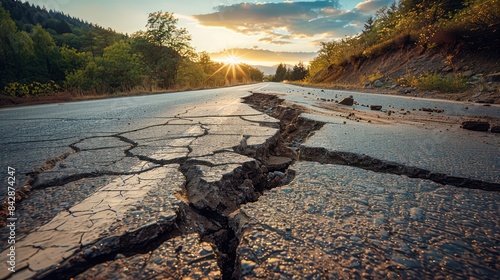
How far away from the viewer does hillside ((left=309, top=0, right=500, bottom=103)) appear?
234 inches

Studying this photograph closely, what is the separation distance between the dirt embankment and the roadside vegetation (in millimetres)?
48

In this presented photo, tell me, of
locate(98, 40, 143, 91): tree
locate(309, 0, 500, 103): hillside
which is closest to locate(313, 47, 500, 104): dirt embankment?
locate(309, 0, 500, 103): hillside

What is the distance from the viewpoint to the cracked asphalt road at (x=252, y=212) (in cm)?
67

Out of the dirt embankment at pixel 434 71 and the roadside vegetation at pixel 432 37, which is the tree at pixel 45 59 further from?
the dirt embankment at pixel 434 71

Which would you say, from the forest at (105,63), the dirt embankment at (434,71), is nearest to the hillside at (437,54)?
the dirt embankment at (434,71)

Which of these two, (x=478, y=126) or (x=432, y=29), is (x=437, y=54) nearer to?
(x=432, y=29)

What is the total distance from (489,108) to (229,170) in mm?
4378

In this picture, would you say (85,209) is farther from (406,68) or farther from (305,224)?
(406,68)

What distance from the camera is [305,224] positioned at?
84 centimetres

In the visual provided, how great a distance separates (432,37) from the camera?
27.0ft

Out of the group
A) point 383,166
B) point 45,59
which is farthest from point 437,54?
point 45,59

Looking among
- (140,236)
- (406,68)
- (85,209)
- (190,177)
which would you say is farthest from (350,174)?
(406,68)

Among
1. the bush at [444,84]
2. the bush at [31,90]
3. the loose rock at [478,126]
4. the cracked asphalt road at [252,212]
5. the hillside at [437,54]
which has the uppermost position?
the hillside at [437,54]

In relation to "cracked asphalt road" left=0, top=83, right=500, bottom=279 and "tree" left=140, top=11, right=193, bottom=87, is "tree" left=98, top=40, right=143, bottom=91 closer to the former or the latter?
"tree" left=140, top=11, right=193, bottom=87
